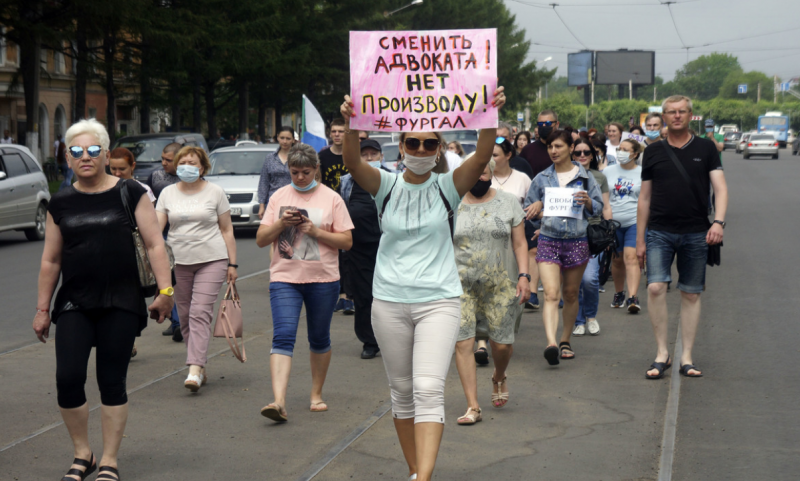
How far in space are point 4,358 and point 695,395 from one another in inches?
214

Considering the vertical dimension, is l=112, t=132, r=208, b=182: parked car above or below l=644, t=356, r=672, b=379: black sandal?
above

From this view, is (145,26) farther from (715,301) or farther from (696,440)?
(696,440)

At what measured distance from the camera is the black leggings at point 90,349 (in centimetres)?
476

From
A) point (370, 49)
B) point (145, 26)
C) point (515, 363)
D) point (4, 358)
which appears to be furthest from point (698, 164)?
point (145, 26)

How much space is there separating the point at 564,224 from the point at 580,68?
11098 cm

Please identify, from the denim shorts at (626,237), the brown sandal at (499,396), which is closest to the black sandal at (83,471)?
the brown sandal at (499,396)

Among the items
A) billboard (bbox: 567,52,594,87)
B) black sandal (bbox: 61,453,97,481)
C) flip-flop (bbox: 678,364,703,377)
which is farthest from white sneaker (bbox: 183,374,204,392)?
billboard (bbox: 567,52,594,87)

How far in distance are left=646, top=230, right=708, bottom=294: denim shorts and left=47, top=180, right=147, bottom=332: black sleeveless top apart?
3952mm

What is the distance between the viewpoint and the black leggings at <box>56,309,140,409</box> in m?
4.76

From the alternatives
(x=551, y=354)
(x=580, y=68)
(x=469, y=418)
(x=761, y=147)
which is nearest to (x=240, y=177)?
(x=551, y=354)

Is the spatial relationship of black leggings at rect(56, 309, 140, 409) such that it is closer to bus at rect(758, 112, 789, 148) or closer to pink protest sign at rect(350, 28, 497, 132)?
pink protest sign at rect(350, 28, 497, 132)

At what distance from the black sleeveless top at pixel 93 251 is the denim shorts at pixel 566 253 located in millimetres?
3804

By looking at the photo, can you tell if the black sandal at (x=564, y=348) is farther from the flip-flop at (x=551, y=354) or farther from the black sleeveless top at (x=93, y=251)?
the black sleeveless top at (x=93, y=251)

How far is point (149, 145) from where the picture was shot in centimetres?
2323
